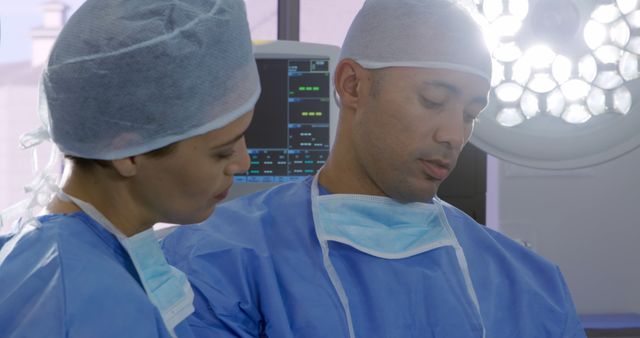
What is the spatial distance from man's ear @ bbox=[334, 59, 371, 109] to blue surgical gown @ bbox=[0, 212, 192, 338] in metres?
0.62

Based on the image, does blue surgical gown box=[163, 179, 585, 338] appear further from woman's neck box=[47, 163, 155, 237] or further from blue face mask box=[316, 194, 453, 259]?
woman's neck box=[47, 163, 155, 237]

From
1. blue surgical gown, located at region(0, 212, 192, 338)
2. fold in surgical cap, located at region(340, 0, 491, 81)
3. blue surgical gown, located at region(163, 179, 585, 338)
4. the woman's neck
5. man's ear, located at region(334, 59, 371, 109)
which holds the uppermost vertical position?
fold in surgical cap, located at region(340, 0, 491, 81)

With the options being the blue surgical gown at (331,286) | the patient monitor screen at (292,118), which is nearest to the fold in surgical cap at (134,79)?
the blue surgical gown at (331,286)

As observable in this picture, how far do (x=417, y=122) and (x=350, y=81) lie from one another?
0.16 metres

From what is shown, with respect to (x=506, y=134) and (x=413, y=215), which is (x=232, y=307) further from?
(x=506, y=134)

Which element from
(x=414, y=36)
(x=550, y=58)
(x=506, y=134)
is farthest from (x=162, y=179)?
(x=550, y=58)

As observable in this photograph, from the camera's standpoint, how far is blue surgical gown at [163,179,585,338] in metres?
1.25

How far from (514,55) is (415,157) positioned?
0.33 metres

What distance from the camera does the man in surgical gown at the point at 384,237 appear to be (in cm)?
127

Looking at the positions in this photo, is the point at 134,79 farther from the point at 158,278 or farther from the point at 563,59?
the point at 563,59

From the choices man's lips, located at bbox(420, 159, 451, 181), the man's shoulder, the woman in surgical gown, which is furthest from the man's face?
the woman in surgical gown

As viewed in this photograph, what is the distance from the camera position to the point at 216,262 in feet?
4.22

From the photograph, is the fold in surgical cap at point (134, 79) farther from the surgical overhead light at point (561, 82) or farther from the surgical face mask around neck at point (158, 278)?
the surgical overhead light at point (561, 82)

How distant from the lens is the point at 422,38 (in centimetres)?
133
